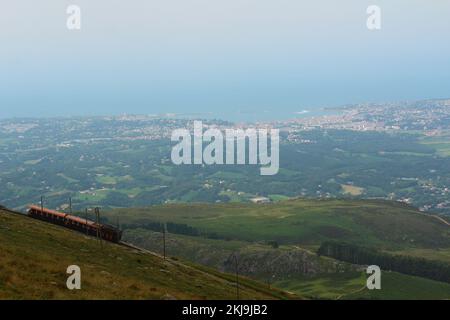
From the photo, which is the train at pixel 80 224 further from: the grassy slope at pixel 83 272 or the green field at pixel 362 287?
the green field at pixel 362 287

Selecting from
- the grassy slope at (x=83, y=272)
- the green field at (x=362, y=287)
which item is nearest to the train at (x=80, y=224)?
the grassy slope at (x=83, y=272)

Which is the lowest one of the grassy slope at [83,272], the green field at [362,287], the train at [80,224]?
the green field at [362,287]

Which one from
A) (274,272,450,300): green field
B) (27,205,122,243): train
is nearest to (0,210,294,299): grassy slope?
(27,205,122,243): train

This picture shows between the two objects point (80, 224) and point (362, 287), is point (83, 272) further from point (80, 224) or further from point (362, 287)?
point (362, 287)

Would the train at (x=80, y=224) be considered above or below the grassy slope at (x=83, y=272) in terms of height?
below

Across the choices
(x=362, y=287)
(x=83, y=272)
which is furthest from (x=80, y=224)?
(x=362, y=287)

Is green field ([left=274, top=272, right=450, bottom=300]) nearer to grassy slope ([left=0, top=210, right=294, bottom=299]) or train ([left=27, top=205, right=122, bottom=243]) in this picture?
train ([left=27, top=205, right=122, bottom=243])

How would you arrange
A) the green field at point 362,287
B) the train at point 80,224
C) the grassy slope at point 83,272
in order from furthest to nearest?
1. the green field at point 362,287
2. the train at point 80,224
3. the grassy slope at point 83,272
